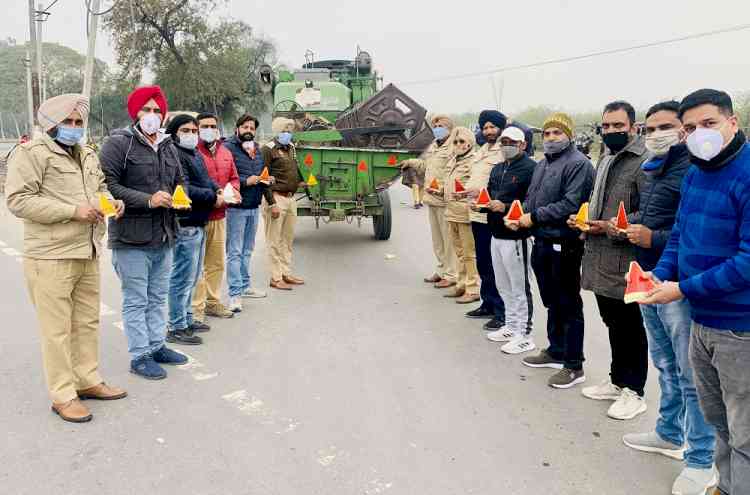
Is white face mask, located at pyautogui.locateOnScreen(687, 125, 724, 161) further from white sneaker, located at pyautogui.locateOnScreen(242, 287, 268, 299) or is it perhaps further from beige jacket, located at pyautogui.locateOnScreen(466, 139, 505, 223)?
white sneaker, located at pyautogui.locateOnScreen(242, 287, 268, 299)

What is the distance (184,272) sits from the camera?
4.99 meters

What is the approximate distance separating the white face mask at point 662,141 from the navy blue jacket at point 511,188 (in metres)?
1.63

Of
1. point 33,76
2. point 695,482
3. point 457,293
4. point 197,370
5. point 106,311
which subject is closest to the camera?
point 695,482

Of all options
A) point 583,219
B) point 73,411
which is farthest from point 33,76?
point 583,219

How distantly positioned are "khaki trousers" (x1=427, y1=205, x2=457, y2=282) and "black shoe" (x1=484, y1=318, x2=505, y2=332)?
4.82 ft

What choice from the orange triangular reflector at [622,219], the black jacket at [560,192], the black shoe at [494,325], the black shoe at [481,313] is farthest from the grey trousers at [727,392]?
the black shoe at [481,313]

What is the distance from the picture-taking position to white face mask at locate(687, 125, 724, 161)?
2.36 meters

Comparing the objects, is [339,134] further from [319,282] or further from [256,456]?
[256,456]

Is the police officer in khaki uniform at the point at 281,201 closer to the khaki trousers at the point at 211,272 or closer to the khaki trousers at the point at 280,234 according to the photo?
the khaki trousers at the point at 280,234

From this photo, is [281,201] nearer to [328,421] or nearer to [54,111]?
[54,111]

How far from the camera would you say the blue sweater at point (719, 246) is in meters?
2.29

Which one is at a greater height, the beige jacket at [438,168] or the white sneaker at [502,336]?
the beige jacket at [438,168]

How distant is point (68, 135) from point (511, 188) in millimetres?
3253

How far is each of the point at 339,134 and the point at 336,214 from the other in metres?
1.12
